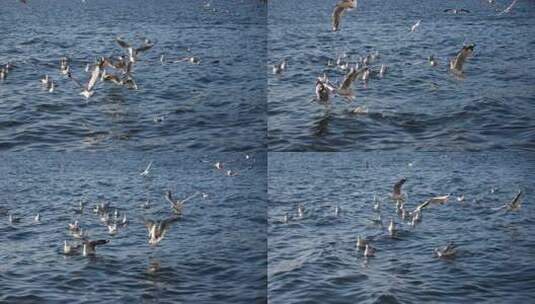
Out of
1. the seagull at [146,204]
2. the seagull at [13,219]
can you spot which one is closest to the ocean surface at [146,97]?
the seagull at [146,204]

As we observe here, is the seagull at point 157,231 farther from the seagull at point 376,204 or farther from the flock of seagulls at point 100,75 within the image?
the flock of seagulls at point 100,75

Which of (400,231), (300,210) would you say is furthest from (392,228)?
(300,210)

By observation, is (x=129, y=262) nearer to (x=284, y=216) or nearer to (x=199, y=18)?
(x=284, y=216)

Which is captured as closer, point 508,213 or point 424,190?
point 508,213

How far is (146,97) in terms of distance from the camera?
63.9 feet

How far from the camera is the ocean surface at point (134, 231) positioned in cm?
1276

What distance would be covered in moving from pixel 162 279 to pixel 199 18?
25.9 meters

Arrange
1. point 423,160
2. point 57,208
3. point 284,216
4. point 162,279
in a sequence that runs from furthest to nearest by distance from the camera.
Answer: point 423,160
point 57,208
point 284,216
point 162,279

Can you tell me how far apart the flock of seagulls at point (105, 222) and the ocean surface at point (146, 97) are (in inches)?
41.3

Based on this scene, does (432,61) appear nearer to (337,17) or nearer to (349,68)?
(349,68)

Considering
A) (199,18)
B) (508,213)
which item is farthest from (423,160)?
(199,18)

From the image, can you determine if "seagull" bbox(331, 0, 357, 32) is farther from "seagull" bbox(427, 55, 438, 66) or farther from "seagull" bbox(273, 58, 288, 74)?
"seagull" bbox(427, 55, 438, 66)

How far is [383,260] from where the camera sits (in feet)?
44.0

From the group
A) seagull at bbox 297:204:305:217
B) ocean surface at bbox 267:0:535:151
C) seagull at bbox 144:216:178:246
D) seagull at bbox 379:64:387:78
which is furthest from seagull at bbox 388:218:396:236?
seagull at bbox 379:64:387:78
